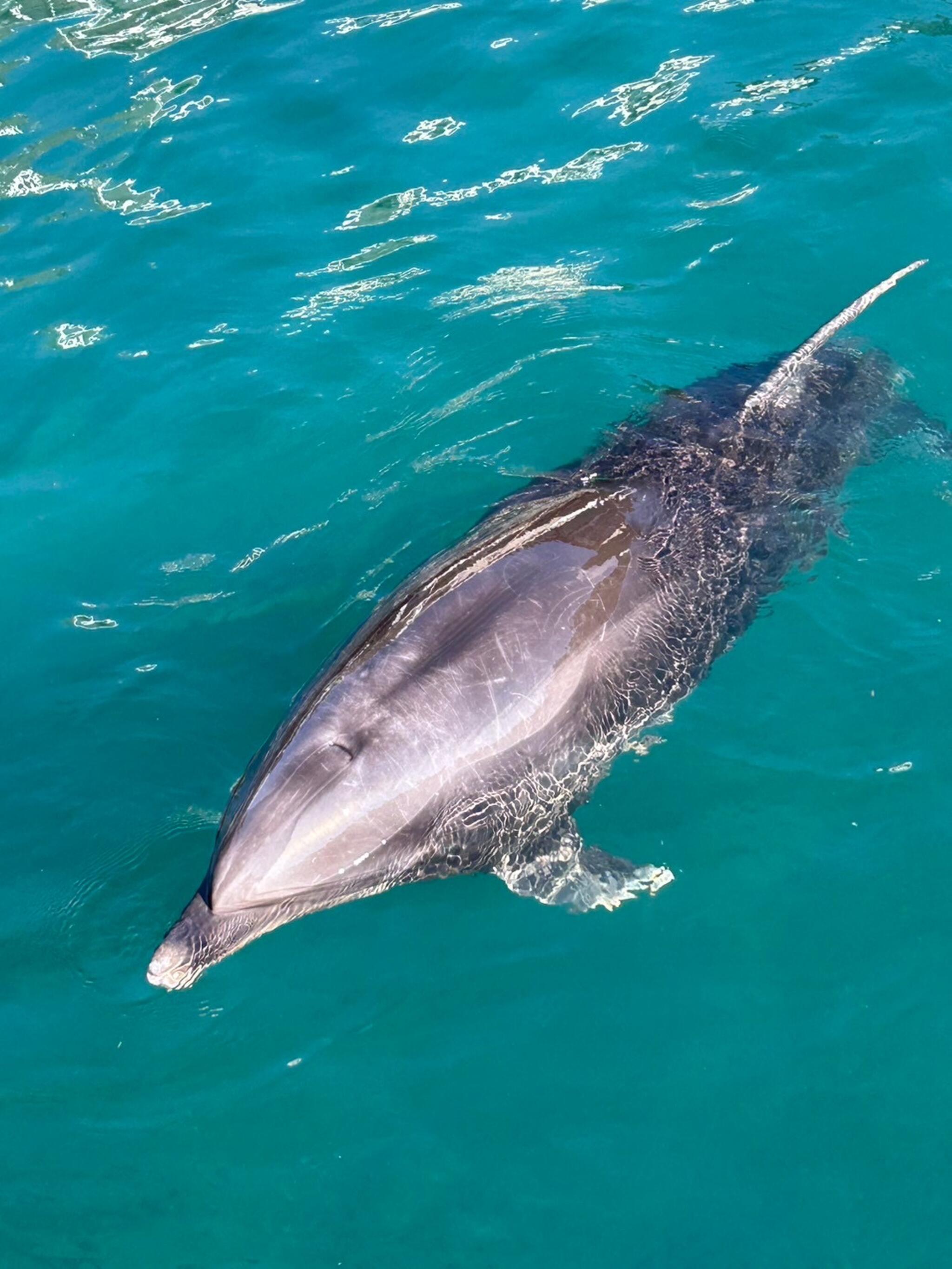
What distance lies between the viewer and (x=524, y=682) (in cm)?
891

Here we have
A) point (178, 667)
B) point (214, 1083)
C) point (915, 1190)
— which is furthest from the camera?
point (178, 667)

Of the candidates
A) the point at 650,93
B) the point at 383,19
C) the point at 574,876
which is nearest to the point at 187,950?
the point at 574,876

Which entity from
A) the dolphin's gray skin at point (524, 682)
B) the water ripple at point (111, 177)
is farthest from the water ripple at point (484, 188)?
the dolphin's gray skin at point (524, 682)

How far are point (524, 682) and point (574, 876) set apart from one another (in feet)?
5.28

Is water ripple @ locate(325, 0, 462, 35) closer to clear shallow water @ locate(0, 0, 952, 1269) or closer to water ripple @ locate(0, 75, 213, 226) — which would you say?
clear shallow water @ locate(0, 0, 952, 1269)

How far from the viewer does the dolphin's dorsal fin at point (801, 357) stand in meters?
11.6

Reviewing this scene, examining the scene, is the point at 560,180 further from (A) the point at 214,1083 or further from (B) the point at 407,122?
(A) the point at 214,1083

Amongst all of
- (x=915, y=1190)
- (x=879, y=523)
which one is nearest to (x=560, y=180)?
(x=879, y=523)

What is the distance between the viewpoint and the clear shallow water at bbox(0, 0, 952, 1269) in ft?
26.0

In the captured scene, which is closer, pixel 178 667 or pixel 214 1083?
pixel 214 1083

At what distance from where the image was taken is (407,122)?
17.4 metres

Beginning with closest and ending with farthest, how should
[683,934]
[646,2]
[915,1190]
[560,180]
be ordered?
1. [915,1190]
2. [683,934]
3. [560,180]
4. [646,2]

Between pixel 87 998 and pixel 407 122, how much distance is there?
13668 mm

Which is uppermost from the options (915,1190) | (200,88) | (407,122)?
(200,88)
